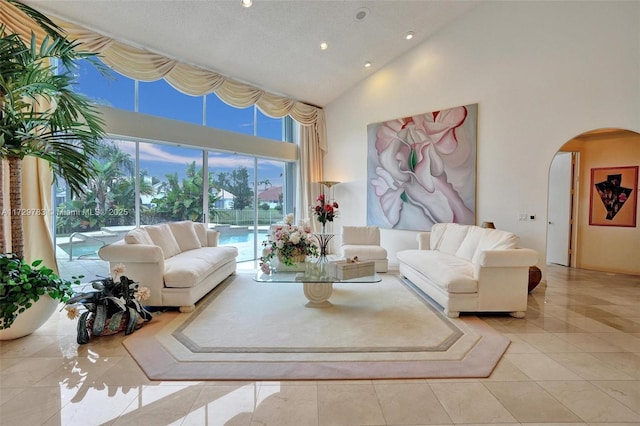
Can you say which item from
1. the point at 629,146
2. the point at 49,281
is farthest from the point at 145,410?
the point at 629,146

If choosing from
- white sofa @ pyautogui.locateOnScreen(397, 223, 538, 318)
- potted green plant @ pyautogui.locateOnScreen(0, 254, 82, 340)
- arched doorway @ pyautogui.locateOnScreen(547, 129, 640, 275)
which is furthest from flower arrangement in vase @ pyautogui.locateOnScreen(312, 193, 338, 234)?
arched doorway @ pyautogui.locateOnScreen(547, 129, 640, 275)

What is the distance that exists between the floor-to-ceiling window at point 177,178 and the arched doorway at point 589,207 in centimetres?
573

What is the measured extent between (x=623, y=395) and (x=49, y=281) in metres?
4.46

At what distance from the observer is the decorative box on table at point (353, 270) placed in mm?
3504

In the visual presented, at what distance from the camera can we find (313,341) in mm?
2744

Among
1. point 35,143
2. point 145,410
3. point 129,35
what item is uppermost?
point 129,35

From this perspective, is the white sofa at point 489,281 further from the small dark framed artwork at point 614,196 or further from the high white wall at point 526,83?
the small dark framed artwork at point 614,196

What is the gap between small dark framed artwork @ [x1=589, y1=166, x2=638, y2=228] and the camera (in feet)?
17.9

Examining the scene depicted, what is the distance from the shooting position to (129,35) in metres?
4.27

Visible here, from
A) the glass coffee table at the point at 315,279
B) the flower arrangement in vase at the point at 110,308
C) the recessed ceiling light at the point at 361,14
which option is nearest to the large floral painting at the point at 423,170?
the recessed ceiling light at the point at 361,14

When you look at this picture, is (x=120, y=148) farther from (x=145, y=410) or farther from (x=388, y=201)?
(x=388, y=201)

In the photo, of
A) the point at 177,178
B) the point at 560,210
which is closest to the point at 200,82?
the point at 177,178

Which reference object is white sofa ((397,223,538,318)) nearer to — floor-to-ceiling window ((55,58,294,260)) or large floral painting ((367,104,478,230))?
large floral painting ((367,104,478,230))

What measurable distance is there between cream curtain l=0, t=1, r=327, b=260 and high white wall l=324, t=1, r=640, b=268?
2.10 meters
